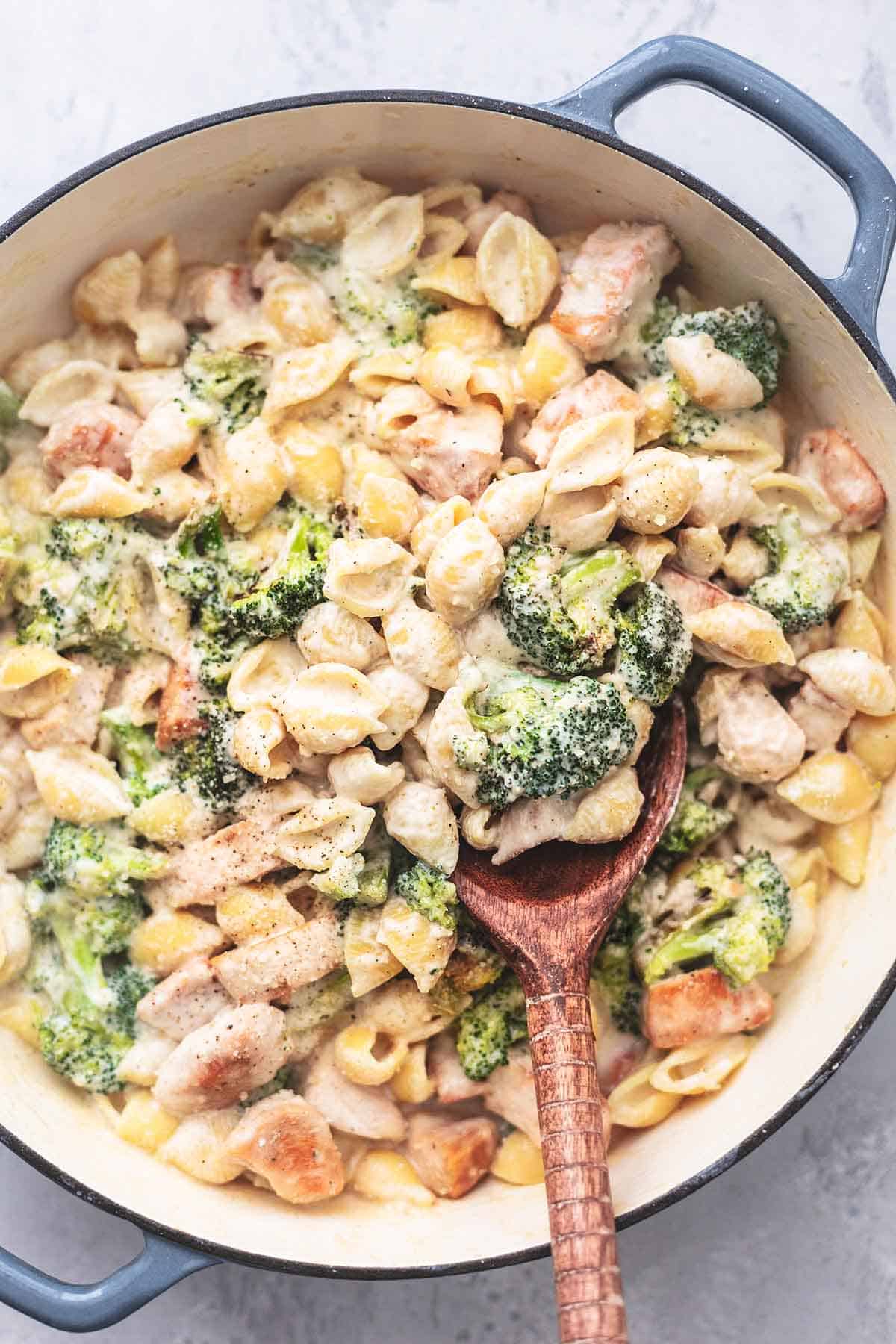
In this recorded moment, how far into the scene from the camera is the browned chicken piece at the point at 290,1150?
2186mm

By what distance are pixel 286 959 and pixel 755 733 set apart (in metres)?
0.85

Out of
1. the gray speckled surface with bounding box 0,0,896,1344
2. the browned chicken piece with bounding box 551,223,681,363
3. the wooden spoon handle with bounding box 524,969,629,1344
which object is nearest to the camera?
the wooden spoon handle with bounding box 524,969,629,1344

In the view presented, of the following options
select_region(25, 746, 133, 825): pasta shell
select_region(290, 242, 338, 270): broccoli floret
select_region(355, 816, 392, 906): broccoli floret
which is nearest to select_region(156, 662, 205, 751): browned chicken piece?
select_region(25, 746, 133, 825): pasta shell

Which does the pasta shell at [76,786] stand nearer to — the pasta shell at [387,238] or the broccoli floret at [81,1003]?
the broccoli floret at [81,1003]

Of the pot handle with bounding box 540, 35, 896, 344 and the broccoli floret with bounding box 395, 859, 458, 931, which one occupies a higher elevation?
the pot handle with bounding box 540, 35, 896, 344

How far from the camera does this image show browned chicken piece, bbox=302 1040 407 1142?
2.25m

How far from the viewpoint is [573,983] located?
6.72 feet

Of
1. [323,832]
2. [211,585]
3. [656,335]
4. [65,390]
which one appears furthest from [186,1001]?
[656,335]

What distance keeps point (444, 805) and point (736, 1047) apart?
0.70 metres

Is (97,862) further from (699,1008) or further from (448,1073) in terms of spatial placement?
(699,1008)

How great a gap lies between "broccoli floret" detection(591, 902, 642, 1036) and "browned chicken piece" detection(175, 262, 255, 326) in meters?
1.25

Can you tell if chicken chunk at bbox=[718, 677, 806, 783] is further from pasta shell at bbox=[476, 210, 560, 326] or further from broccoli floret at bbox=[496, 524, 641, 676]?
pasta shell at bbox=[476, 210, 560, 326]

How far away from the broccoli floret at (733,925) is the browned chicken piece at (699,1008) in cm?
3

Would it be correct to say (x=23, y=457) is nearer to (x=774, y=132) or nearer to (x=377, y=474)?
(x=377, y=474)
